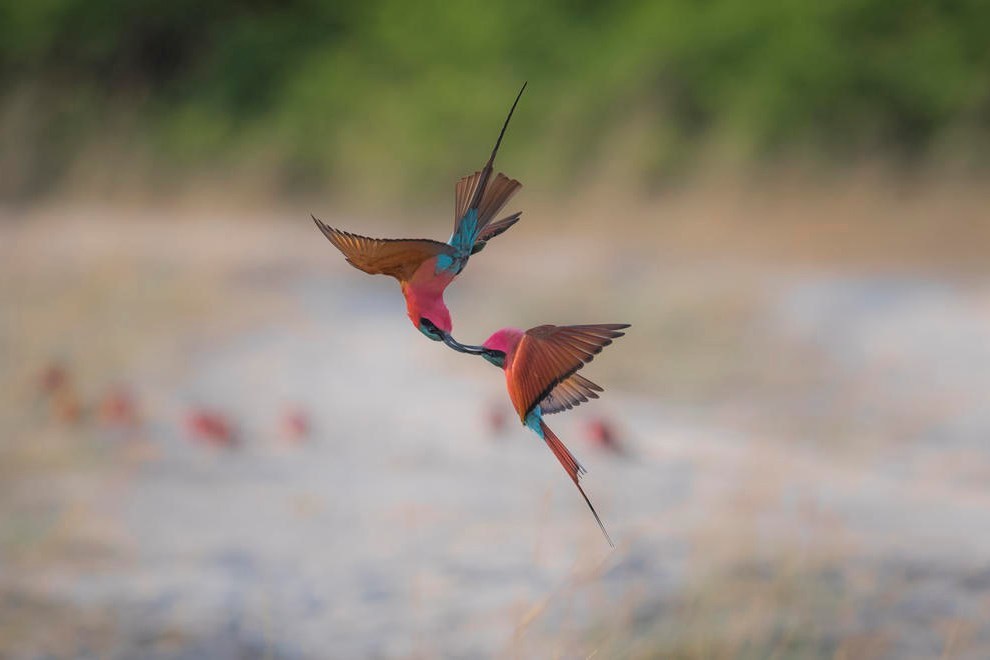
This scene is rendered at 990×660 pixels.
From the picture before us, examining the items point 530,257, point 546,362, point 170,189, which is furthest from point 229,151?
point 546,362

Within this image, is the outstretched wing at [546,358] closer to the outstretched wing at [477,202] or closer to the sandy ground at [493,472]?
the outstretched wing at [477,202]

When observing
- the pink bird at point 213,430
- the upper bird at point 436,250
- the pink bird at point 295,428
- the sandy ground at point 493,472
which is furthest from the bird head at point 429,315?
the pink bird at point 295,428

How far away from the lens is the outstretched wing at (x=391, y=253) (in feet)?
1.87

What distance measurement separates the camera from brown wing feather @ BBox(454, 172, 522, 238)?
0.61 metres

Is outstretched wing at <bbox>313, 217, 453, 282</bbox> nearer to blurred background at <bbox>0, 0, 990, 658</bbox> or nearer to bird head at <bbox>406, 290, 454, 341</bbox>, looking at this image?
bird head at <bbox>406, 290, 454, 341</bbox>

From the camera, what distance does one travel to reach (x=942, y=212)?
6883 millimetres

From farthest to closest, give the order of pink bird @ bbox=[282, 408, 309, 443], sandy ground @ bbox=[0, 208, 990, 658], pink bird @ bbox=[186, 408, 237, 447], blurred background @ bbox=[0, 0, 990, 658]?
pink bird @ bbox=[282, 408, 309, 443]
pink bird @ bbox=[186, 408, 237, 447]
blurred background @ bbox=[0, 0, 990, 658]
sandy ground @ bbox=[0, 208, 990, 658]

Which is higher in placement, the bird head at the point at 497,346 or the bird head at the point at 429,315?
the bird head at the point at 429,315

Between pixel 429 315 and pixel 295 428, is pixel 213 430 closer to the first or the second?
pixel 295 428

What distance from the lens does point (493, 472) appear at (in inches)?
138

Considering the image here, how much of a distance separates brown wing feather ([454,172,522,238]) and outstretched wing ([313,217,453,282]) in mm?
37

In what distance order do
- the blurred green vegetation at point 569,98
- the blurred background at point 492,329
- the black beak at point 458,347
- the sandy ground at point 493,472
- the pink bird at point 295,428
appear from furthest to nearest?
the blurred green vegetation at point 569,98 → the pink bird at point 295,428 → the blurred background at point 492,329 → the sandy ground at point 493,472 → the black beak at point 458,347

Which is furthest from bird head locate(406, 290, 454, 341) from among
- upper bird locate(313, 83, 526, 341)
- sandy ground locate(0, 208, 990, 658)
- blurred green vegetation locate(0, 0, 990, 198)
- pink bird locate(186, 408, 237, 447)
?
blurred green vegetation locate(0, 0, 990, 198)

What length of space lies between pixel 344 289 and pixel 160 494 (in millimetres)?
3370
